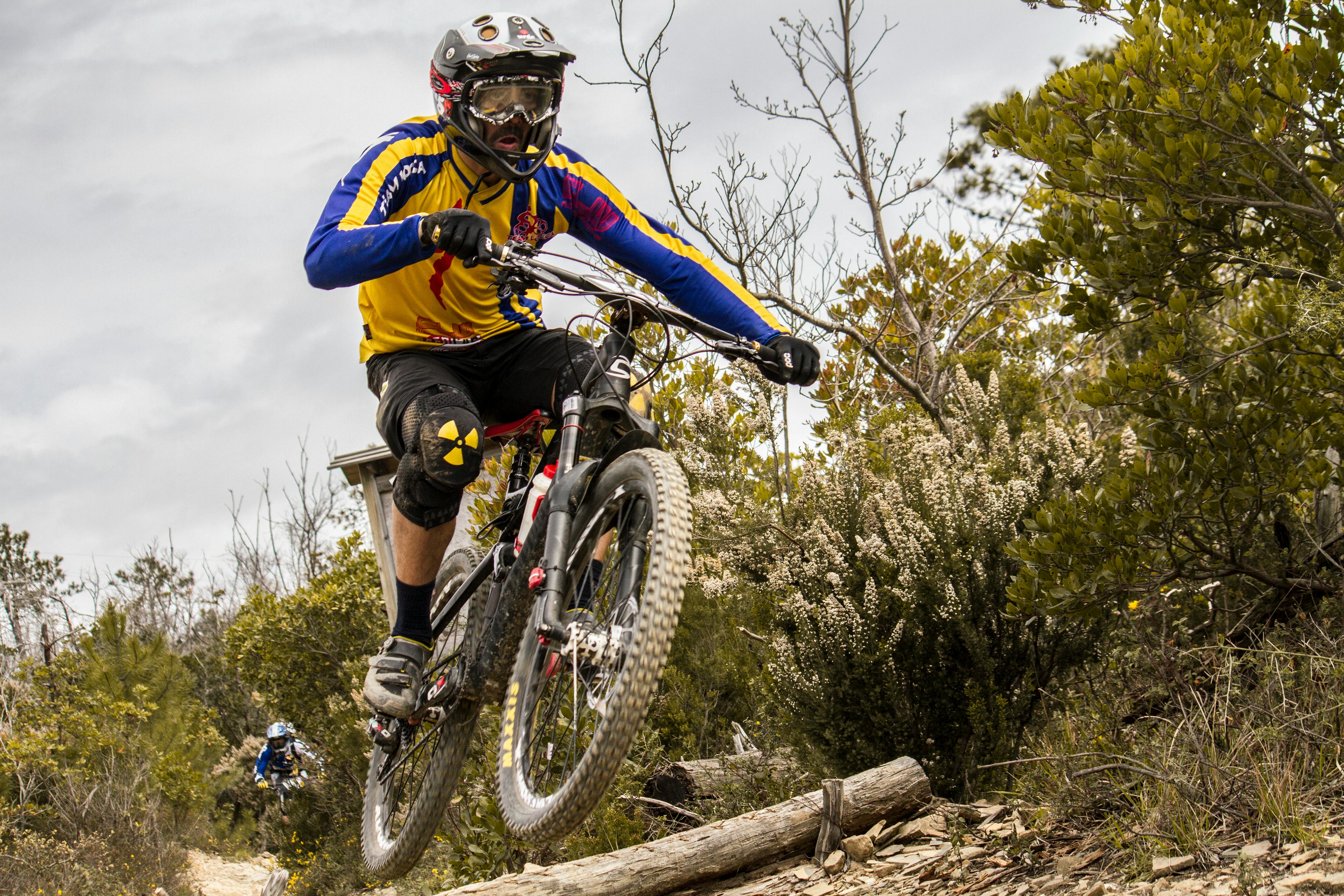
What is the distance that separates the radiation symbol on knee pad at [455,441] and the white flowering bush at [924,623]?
2316 mm

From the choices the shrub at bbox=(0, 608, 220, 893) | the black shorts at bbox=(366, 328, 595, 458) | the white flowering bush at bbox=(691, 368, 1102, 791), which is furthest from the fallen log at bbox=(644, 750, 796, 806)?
the shrub at bbox=(0, 608, 220, 893)

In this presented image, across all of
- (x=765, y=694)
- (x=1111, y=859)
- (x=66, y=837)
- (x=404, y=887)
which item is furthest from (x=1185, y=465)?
(x=66, y=837)

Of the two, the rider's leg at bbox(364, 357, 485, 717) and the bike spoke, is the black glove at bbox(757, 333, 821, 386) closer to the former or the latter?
the bike spoke

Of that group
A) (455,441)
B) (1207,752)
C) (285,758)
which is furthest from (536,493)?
(285,758)

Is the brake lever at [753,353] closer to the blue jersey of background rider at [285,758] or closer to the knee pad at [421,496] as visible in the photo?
the knee pad at [421,496]

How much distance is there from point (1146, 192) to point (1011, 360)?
4.44 metres

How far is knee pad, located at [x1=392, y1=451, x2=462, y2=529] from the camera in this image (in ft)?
10.5

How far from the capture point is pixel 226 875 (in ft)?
42.8

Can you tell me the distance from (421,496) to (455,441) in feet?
0.96

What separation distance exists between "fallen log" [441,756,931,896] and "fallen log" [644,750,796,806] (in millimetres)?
917

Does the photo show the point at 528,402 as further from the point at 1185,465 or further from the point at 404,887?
the point at 404,887

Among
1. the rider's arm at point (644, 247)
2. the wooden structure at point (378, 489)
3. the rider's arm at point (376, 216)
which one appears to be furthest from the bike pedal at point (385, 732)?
the wooden structure at point (378, 489)

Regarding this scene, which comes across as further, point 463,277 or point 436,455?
point 463,277

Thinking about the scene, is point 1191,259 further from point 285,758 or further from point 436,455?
point 285,758
